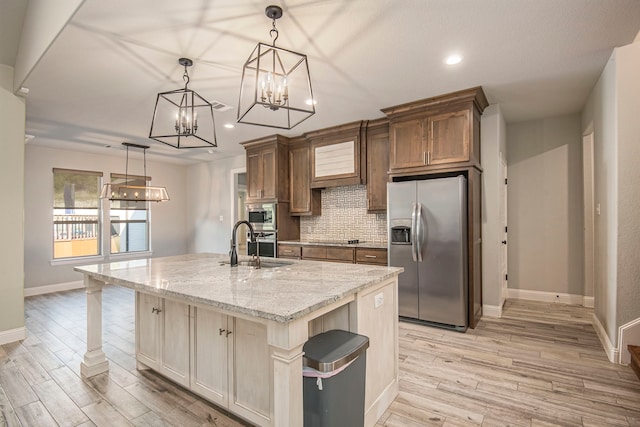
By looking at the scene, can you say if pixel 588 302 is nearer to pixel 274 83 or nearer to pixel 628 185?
pixel 628 185

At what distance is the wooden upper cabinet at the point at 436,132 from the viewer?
137 inches

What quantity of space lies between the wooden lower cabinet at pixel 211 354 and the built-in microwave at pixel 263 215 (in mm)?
2721

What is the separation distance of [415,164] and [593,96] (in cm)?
201

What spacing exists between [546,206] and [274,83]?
178 inches

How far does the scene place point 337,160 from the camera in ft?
15.5

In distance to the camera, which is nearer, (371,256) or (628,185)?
(628,185)

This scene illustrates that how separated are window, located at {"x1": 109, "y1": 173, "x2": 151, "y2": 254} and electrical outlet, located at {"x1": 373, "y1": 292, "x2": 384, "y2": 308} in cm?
642

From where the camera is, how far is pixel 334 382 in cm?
151

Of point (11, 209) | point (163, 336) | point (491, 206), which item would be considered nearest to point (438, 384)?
point (163, 336)

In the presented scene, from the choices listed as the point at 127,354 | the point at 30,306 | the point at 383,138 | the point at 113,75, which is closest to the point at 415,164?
the point at 383,138

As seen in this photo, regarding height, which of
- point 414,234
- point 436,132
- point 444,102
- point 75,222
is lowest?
point 414,234

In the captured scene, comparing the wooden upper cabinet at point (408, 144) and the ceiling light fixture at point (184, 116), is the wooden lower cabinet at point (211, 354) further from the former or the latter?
the wooden upper cabinet at point (408, 144)

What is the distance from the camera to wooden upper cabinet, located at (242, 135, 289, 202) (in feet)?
17.0

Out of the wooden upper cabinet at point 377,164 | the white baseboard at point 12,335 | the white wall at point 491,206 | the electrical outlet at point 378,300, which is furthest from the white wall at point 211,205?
the electrical outlet at point 378,300
